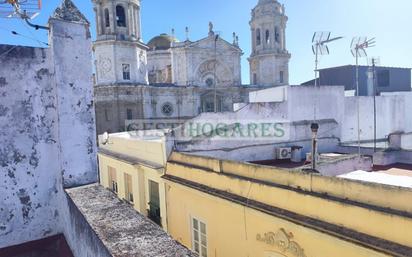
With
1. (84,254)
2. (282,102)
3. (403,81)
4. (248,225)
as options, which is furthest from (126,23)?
(84,254)

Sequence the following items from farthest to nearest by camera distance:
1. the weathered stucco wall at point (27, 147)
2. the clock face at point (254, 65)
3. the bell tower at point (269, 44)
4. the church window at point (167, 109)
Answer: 1. the clock face at point (254, 65)
2. the bell tower at point (269, 44)
3. the church window at point (167, 109)
4. the weathered stucco wall at point (27, 147)

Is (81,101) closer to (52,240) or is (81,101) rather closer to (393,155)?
(52,240)

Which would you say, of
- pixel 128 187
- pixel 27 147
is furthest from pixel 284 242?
pixel 128 187

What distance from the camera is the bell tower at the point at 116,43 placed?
27.7 meters

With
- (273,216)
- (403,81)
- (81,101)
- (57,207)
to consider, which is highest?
(403,81)

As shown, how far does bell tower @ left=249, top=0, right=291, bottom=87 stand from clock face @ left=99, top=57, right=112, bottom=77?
58.8 feet

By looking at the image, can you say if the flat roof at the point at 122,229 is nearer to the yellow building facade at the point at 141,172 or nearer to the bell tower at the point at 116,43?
the yellow building facade at the point at 141,172

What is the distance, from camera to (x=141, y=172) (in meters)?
10.4

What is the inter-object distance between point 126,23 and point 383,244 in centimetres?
2870

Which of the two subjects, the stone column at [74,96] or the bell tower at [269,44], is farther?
the bell tower at [269,44]

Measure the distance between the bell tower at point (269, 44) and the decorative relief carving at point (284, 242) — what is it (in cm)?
3272

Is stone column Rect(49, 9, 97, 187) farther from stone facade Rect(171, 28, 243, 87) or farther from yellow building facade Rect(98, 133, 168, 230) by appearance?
stone facade Rect(171, 28, 243, 87)

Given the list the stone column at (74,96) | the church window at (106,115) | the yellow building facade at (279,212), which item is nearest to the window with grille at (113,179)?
the yellow building facade at (279,212)

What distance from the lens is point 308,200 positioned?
5391mm
